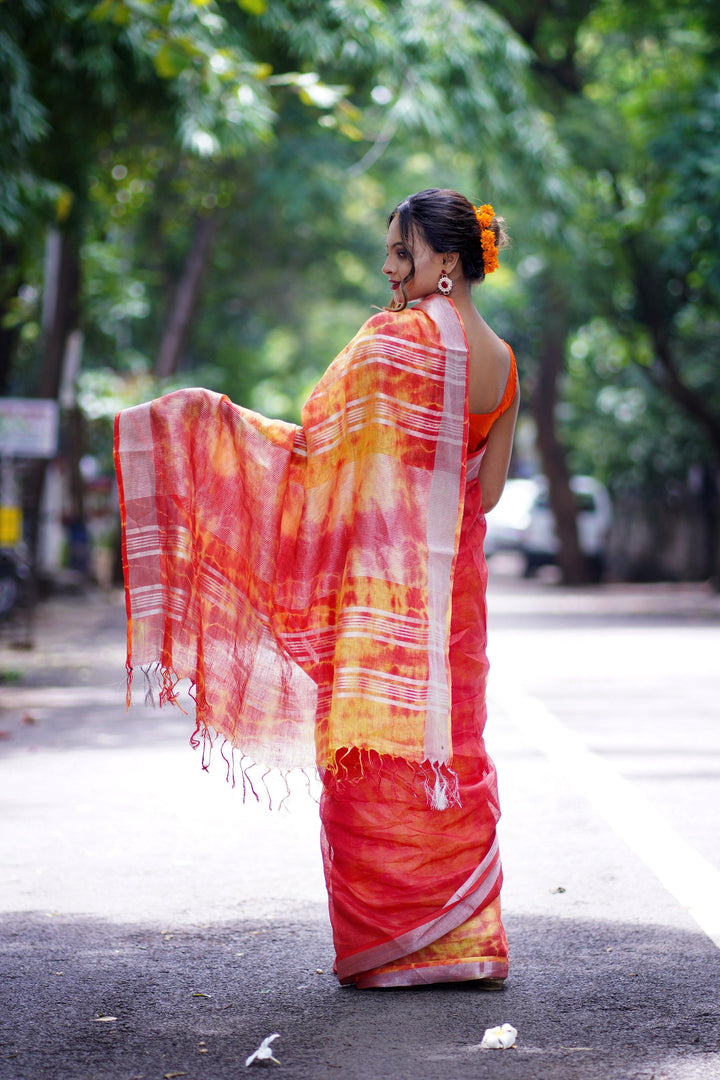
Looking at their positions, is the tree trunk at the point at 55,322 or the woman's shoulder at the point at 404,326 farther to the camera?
the tree trunk at the point at 55,322

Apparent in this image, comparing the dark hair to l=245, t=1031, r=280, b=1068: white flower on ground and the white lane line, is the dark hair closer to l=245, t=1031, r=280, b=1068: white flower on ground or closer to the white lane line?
l=245, t=1031, r=280, b=1068: white flower on ground

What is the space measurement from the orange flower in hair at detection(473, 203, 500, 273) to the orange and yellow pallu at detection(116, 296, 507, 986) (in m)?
0.27

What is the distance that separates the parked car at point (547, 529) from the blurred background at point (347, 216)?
0.08 meters

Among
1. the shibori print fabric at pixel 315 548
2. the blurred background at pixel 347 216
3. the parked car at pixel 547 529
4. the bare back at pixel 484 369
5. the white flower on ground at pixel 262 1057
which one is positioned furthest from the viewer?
the parked car at pixel 547 529

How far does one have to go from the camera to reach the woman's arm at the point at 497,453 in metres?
4.15

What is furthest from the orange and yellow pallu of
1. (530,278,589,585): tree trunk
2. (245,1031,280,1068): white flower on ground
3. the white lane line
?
(530,278,589,585): tree trunk

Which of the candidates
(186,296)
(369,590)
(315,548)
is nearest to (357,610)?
(369,590)

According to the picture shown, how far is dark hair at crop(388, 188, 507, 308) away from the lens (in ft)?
13.3

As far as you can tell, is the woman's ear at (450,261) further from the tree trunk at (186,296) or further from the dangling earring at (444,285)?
the tree trunk at (186,296)

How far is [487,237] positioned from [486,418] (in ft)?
1.59

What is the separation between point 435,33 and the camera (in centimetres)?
1334

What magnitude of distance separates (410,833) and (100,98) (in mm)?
8785

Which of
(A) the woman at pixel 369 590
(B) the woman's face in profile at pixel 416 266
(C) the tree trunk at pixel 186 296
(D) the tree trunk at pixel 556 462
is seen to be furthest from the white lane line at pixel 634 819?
(D) the tree trunk at pixel 556 462

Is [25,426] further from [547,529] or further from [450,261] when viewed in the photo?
[547,529]
